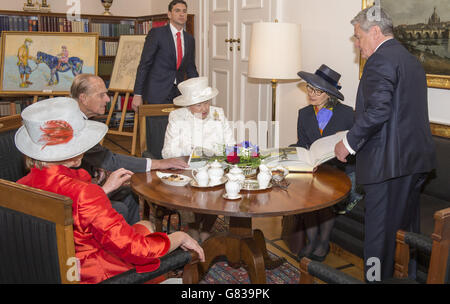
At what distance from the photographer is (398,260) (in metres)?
1.93

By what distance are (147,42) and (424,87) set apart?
3.06 meters

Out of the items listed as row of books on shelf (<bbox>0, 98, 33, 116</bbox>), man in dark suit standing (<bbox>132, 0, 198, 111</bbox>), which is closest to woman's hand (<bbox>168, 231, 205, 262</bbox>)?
man in dark suit standing (<bbox>132, 0, 198, 111</bbox>)

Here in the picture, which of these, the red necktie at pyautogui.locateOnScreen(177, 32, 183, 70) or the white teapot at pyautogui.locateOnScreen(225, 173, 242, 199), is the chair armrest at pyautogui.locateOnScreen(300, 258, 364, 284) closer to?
the white teapot at pyautogui.locateOnScreen(225, 173, 242, 199)

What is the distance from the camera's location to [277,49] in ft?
12.8

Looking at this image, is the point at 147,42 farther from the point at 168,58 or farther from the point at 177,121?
the point at 177,121

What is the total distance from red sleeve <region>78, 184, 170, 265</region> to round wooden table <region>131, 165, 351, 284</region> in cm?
48

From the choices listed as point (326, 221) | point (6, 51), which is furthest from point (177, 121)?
point (6, 51)

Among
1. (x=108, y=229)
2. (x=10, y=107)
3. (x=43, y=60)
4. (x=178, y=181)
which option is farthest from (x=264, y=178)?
(x=10, y=107)

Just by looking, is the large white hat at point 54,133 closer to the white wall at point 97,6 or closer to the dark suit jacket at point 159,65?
the dark suit jacket at point 159,65

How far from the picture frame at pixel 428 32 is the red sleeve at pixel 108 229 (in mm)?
2525

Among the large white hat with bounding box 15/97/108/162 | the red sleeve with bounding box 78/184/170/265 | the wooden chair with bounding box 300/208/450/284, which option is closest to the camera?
the wooden chair with bounding box 300/208/450/284

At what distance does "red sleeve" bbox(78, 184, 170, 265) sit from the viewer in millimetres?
Result: 1602

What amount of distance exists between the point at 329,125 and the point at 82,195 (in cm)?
213
